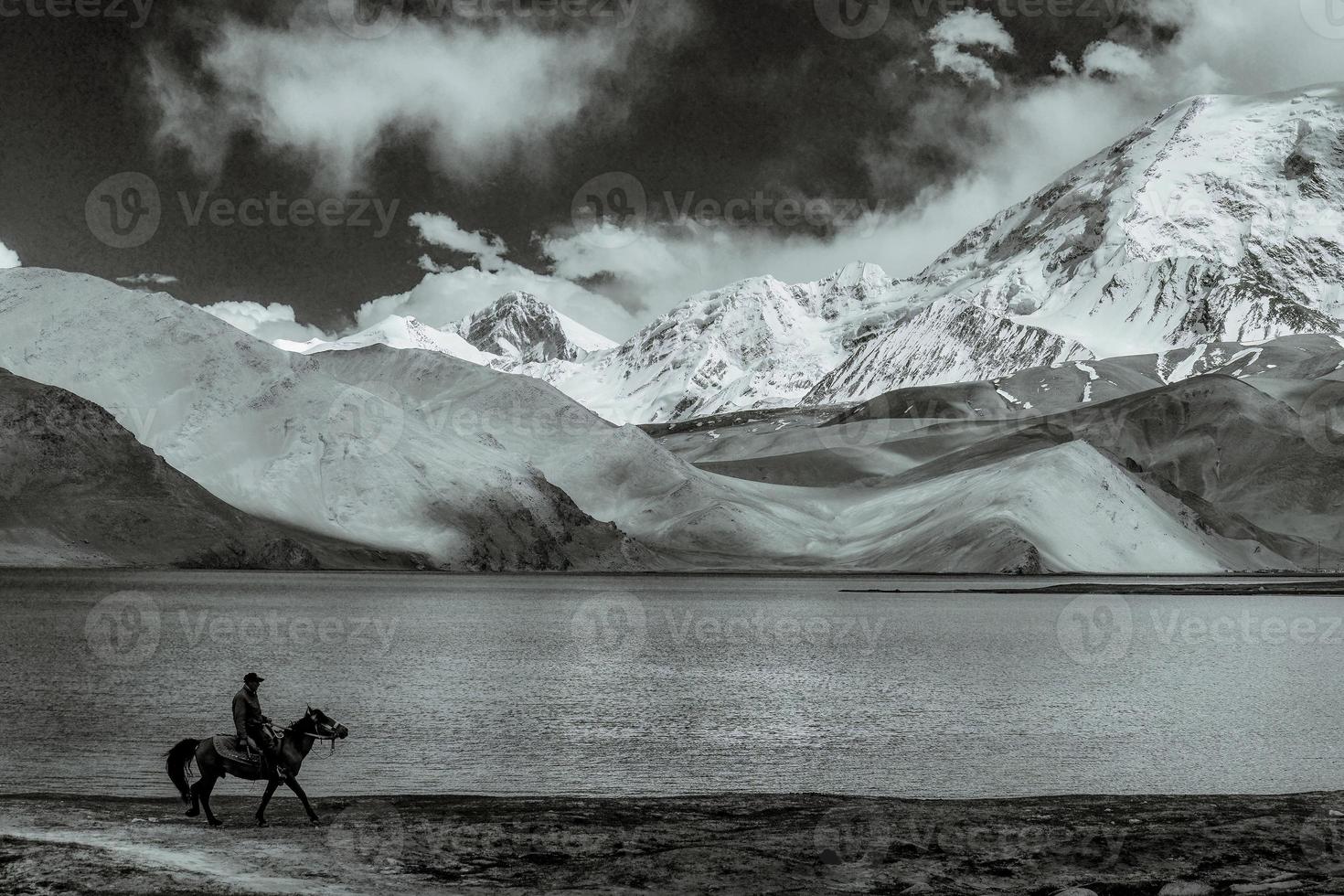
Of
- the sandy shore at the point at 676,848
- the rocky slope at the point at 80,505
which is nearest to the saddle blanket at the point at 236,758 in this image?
→ the sandy shore at the point at 676,848

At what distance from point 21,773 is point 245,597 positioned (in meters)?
98.9

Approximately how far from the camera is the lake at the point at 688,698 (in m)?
34.3

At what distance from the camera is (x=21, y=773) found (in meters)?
31.6

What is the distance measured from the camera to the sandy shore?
65.1 feet

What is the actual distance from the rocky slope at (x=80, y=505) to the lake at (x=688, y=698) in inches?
2539

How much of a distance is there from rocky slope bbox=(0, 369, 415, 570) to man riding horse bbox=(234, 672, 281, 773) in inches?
6510

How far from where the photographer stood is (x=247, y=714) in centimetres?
2375

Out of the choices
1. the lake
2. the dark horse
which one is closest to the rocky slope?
the lake

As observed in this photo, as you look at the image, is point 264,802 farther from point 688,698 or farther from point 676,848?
point 688,698

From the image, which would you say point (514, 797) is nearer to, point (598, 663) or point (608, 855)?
point (608, 855)

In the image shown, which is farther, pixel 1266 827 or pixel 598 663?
pixel 598 663

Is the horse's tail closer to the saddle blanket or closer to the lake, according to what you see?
the saddle blanket

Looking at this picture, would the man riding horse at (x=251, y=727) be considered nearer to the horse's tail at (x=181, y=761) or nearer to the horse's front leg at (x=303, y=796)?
the horse's front leg at (x=303, y=796)

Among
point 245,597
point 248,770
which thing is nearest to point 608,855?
point 248,770
